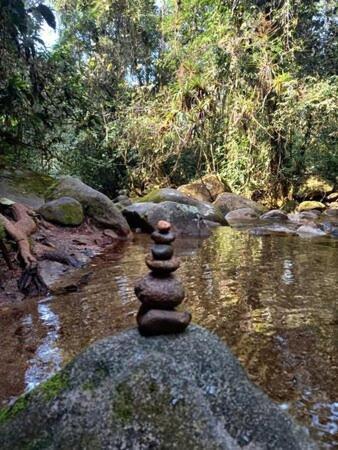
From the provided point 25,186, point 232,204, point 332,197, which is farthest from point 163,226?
point 332,197

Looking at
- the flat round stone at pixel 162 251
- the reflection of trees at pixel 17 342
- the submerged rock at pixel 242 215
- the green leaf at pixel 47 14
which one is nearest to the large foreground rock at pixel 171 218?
the submerged rock at pixel 242 215

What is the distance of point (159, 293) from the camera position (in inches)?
88.6

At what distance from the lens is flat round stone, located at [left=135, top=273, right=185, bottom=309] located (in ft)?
7.38

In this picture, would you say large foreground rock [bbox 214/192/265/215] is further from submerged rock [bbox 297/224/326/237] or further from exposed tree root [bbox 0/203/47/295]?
exposed tree root [bbox 0/203/47/295]

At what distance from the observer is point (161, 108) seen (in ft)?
49.5

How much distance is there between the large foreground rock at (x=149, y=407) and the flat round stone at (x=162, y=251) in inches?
16.4

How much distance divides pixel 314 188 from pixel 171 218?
7264mm

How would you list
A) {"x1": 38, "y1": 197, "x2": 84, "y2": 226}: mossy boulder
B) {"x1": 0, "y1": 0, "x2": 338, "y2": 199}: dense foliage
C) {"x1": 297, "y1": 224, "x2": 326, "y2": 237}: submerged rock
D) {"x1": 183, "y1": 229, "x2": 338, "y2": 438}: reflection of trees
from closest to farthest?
{"x1": 183, "y1": 229, "x2": 338, "y2": 438}: reflection of trees < {"x1": 38, "y1": 197, "x2": 84, "y2": 226}: mossy boulder < {"x1": 297, "y1": 224, "x2": 326, "y2": 237}: submerged rock < {"x1": 0, "y1": 0, "x2": 338, "y2": 199}: dense foliage

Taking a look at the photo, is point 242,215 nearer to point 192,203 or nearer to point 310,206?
point 192,203

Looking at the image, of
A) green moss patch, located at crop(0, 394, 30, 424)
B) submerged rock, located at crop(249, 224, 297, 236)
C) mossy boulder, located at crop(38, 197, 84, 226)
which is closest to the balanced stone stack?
green moss patch, located at crop(0, 394, 30, 424)

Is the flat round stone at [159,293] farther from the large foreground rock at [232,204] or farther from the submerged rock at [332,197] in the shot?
the submerged rock at [332,197]

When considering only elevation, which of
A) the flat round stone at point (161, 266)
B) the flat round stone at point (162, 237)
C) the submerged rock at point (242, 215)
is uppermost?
the flat round stone at point (162, 237)

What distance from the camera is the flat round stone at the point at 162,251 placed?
234 cm

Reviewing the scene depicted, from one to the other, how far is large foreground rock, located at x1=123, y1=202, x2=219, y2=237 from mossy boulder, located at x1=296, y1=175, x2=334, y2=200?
6.10m
